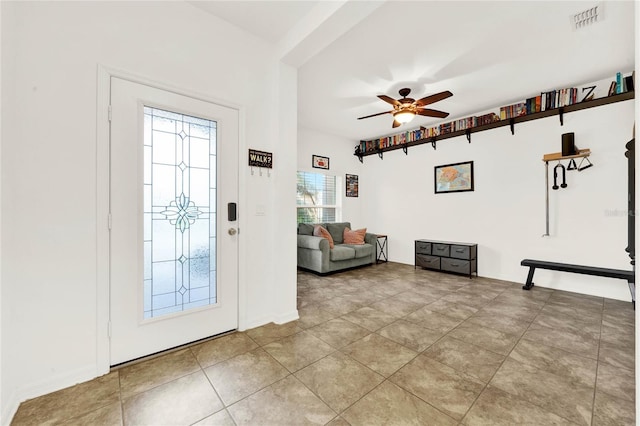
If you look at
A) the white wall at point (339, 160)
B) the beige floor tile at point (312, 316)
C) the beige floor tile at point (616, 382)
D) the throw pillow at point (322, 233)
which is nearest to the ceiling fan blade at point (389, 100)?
the white wall at point (339, 160)

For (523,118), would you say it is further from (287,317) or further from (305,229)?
(287,317)

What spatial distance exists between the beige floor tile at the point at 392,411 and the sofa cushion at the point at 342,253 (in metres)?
2.98

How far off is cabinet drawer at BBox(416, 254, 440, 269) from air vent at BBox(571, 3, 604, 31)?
343cm

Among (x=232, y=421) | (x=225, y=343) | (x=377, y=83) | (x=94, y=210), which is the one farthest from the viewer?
(x=377, y=83)

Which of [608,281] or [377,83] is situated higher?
[377,83]

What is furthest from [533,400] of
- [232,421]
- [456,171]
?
[456,171]

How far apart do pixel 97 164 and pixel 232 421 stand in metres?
1.77

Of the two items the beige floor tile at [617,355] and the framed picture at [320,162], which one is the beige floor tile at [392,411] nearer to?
the beige floor tile at [617,355]

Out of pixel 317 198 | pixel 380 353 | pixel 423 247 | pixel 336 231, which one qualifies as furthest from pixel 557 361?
pixel 317 198

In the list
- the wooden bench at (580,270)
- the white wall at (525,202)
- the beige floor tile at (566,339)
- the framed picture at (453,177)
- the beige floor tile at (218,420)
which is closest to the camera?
the beige floor tile at (218,420)

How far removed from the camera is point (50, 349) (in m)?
1.61

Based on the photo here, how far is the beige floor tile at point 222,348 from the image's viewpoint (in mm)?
1960

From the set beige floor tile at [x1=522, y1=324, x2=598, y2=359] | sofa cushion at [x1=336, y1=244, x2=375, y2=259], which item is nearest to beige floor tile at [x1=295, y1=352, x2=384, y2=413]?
beige floor tile at [x1=522, y1=324, x2=598, y2=359]

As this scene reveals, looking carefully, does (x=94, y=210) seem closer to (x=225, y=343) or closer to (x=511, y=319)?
(x=225, y=343)
